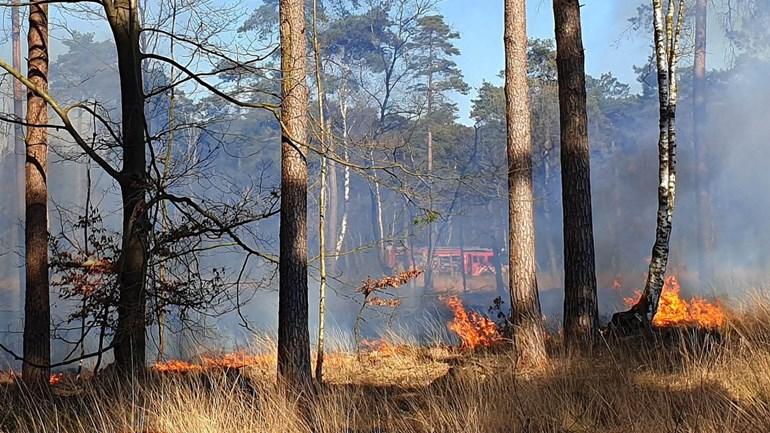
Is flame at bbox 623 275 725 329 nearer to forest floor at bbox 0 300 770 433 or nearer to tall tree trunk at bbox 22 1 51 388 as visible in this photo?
forest floor at bbox 0 300 770 433

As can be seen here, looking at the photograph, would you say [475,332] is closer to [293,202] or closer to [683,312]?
[683,312]

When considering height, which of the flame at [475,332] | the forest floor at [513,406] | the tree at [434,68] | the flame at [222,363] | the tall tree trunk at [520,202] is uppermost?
the tree at [434,68]

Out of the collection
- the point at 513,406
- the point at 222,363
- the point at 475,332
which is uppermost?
the point at 513,406

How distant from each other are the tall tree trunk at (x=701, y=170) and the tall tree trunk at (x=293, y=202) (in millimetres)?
15454

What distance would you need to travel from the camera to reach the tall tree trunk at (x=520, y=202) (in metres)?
8.27

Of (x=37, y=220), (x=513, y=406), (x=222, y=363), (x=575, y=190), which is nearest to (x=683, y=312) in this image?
(x=575, y=190)

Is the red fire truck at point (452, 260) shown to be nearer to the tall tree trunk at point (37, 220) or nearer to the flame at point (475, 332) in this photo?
the flame at point (475, 332)

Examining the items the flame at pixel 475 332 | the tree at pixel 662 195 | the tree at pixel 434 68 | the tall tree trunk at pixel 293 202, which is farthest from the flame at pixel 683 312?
the tree at pixel 434 68

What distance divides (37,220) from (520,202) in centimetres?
628

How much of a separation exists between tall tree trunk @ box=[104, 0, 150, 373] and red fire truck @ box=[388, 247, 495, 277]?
91.4 feet

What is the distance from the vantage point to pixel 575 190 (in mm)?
8305

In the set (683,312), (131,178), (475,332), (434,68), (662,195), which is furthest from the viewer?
(434,68)

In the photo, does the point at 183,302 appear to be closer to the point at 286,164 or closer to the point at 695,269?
the point at 286,164

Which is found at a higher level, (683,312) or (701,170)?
(701,170)
